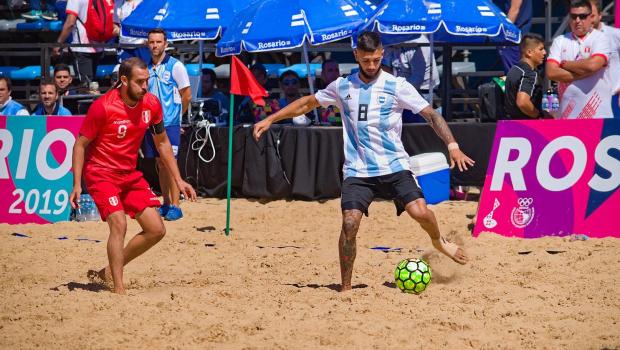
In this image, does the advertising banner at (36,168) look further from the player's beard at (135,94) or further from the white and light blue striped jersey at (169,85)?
the player's beard at (135,94)

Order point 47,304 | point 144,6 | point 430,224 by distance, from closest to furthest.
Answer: point 47,304
point 430,224
point 144,6

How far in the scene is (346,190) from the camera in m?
8.07

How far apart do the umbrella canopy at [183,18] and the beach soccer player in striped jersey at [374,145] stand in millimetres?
6025

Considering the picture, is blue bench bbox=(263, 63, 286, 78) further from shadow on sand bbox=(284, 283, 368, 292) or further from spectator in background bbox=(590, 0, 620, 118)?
shadow on sand bbox=(284, 283, 368, 292)

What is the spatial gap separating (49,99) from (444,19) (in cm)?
496

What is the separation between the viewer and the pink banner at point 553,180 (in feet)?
34.3

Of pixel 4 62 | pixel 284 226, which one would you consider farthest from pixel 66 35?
pixel 284 226

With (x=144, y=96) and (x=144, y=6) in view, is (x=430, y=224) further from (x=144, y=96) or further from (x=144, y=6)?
(x=144, y=6)

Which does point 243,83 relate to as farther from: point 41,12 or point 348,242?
point 41,12

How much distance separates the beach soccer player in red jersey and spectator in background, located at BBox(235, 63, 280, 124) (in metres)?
5.52

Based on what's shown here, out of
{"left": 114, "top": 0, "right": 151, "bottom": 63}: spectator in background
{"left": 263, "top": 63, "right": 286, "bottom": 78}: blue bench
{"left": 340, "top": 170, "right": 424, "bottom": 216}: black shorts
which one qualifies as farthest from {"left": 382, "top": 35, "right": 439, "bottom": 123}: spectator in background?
{"left": 340, "top": 170, "right": 424, "bottom": 216}: black shorts

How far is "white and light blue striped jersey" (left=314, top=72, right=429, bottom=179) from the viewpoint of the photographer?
802 centimetres

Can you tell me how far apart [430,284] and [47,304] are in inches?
121

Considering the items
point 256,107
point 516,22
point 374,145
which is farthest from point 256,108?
point 374,145
